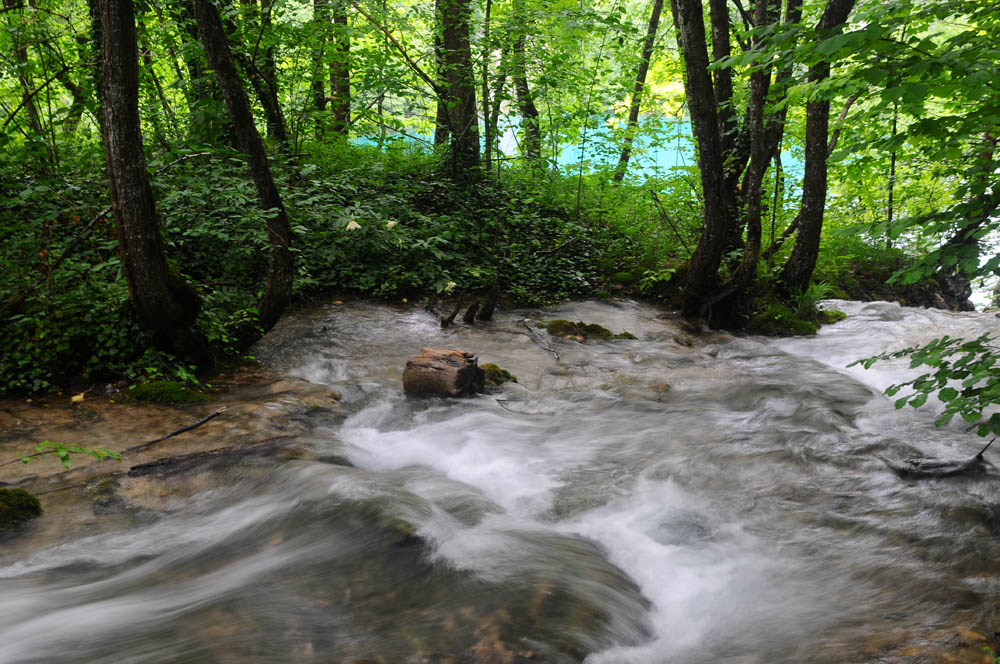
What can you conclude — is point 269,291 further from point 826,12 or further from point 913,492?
point 826,12

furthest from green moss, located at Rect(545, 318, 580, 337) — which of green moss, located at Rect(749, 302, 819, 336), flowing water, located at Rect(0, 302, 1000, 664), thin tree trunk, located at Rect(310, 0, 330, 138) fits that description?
thin tree trunk, located at Rect(310, 0, 330, 138)

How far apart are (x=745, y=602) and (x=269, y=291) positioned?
5364mm

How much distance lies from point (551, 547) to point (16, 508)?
297 cm

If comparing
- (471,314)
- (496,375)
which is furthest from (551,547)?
(471,314)

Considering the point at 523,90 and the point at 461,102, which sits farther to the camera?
the point at 523,90

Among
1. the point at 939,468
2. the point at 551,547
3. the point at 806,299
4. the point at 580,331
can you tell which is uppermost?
the point at 806,299

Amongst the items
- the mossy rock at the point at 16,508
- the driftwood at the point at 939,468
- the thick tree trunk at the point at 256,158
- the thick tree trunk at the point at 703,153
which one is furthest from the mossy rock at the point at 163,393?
the thick tree trunk at the point at 703,153

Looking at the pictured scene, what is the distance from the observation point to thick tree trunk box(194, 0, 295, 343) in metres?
5.85

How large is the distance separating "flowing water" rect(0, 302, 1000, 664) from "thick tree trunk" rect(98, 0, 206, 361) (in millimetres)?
1544

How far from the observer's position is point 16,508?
135 inches

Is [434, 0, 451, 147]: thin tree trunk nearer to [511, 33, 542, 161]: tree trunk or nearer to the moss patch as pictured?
[511, 33, 542, 161]: tree trunk

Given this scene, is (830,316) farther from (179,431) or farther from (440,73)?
(179,431)

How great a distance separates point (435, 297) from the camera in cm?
960

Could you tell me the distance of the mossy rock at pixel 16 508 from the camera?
11.0 ft
